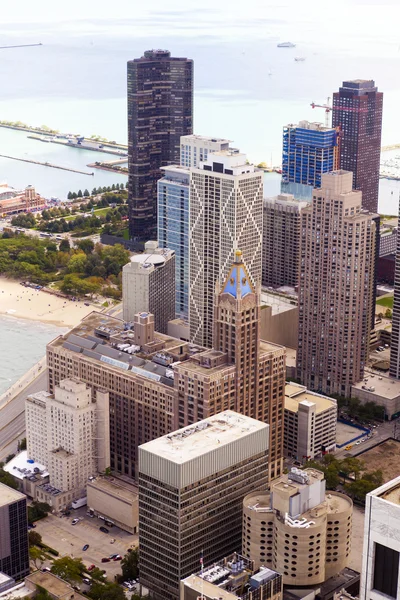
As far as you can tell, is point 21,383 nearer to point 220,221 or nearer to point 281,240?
point 220,221

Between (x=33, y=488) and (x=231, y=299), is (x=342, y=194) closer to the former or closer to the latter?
Result: (x=231, y=299)

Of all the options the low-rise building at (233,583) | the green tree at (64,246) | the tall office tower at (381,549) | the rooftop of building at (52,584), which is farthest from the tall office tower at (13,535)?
the green tree at (64,246)

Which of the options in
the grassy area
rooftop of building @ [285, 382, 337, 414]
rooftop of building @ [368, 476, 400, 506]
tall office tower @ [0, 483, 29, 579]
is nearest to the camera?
rooftop of building @ [368, 476, 400, 506]

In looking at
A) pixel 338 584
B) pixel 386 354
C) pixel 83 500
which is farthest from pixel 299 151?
pixel 338 584

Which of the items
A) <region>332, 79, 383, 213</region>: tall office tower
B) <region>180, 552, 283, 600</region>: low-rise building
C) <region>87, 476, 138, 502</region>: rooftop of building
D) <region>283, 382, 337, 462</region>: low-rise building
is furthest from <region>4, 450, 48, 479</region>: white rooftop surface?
<region>332, 79, 383, 213</region>: tall office tower

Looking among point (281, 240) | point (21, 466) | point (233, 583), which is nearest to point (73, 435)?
point (21, 466)

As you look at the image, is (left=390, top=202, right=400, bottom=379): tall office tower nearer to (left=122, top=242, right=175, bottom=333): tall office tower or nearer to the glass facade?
(left=122, top=242, right=175, bottom=333): tall office tower
